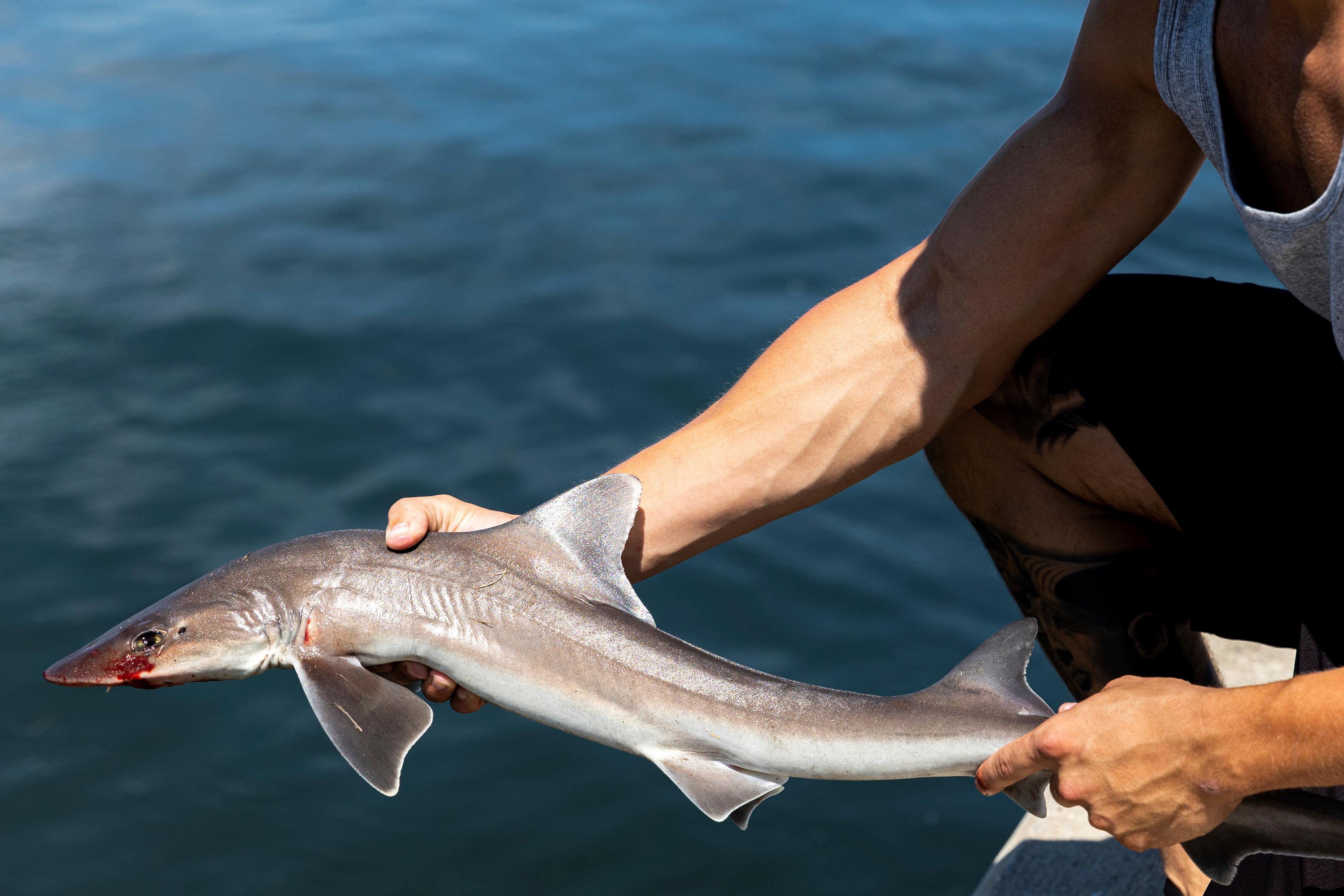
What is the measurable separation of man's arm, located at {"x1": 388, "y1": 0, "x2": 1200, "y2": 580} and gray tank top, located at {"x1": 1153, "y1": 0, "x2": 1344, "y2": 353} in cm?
A: 20

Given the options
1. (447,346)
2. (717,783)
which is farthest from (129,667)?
(447,346)

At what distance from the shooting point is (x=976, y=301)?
2.56m

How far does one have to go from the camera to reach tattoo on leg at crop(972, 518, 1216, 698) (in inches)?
105

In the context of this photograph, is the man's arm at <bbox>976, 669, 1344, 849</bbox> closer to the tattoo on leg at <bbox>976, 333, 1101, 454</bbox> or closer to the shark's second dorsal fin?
the shark's second dorsal fin

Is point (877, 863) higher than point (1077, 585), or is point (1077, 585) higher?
point (1077, 585)

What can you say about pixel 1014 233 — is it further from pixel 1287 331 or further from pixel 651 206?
pixel 651 206

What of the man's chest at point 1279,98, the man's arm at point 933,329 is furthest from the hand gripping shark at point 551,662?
the man's chest at point 1279,98

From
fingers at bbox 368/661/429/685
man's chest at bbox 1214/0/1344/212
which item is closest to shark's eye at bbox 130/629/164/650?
fingers at bbox 368/661/429/685

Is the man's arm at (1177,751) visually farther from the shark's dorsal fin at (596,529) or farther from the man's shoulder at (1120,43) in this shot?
the man's shoulder at (1120,43)

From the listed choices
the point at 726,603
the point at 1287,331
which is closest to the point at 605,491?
the point at 1287,331

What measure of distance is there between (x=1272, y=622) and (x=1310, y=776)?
2.11 feet

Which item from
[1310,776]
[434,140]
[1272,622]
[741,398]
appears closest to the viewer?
[1310,776]

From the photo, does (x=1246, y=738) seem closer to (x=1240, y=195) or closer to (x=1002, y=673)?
(x=1002, y=673)

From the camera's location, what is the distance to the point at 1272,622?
2387 mm
